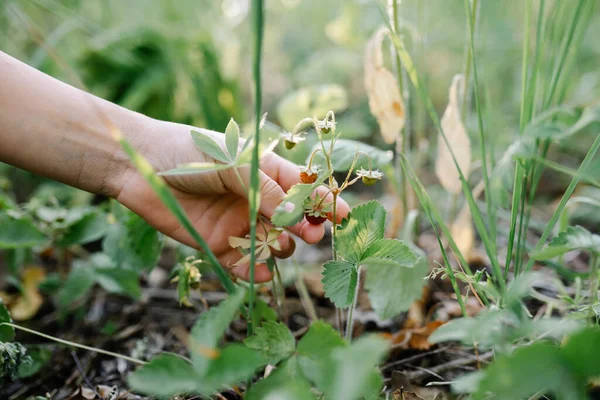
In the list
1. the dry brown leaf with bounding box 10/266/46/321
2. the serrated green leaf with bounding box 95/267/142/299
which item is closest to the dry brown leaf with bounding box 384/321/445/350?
the serrated green leaf with bounding box 95/267/142/299

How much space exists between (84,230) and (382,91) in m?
0.85

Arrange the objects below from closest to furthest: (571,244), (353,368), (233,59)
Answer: (353,368) → (571,244) → (233,59)

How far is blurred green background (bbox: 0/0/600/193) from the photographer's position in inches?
70.1

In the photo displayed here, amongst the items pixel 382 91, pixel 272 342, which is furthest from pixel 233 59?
pixel 272 342

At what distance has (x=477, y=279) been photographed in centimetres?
72

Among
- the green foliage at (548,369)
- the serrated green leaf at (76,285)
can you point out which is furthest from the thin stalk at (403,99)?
the serrated green leaf at (76,285)

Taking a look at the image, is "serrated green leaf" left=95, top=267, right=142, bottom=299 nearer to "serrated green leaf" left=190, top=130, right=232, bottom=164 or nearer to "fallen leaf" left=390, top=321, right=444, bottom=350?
"serrated green leaf" left=190, top=130, right=232, bottom=164

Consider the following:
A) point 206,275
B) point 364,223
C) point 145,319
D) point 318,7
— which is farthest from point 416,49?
point 318,7

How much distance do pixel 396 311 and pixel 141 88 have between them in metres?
1.44

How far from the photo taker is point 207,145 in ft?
2.65

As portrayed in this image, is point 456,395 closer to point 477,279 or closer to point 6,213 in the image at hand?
point 477,279

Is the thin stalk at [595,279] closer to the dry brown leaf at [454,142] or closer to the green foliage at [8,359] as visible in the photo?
the dry brown leaf at [454,142]

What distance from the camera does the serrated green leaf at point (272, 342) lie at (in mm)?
713

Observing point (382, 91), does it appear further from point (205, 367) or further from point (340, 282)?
point (205, 367)
